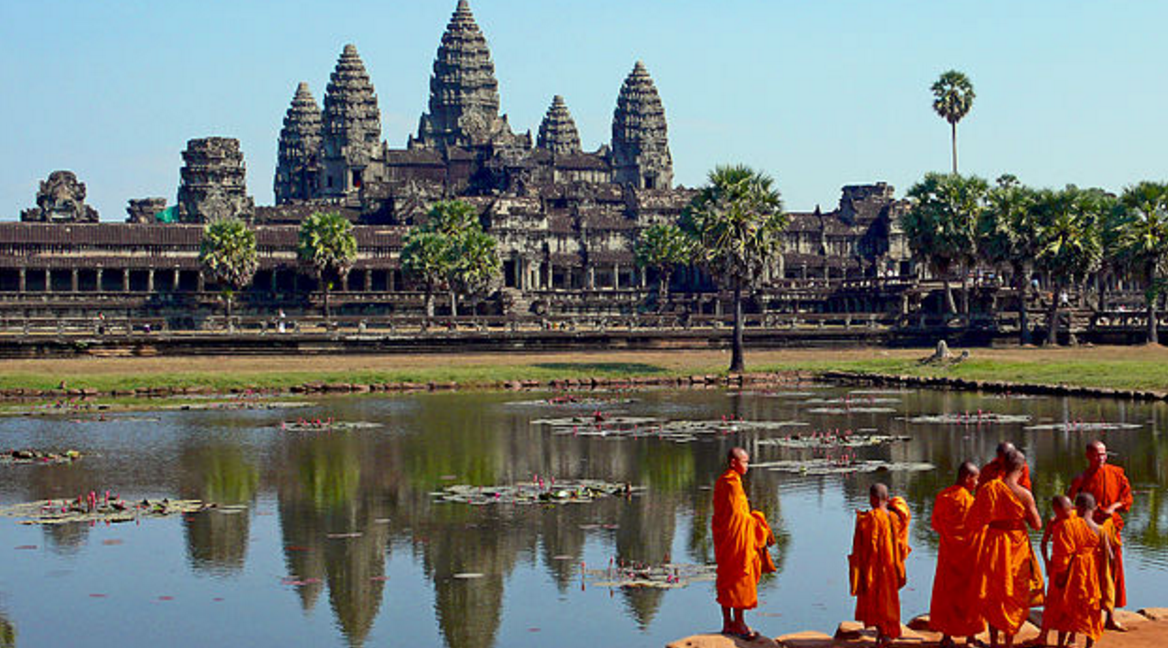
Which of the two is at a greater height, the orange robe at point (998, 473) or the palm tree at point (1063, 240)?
the palm tree at point (1063, 240)

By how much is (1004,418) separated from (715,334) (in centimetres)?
3940

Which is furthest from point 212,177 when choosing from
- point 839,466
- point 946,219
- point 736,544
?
point 736,544

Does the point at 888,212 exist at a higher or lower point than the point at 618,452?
higher

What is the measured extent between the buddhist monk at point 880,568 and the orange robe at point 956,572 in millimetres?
432

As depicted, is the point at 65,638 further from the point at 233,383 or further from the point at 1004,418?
the point at 233,383

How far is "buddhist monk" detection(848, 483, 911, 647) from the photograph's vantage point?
18484 mm

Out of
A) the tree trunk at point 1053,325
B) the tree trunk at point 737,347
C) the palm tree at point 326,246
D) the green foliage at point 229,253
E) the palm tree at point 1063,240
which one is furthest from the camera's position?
the palm tree at point 326,246

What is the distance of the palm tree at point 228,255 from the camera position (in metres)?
120

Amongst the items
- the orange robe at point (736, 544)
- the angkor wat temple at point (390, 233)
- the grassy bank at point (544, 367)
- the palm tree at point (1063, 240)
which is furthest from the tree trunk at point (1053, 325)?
the orange robe at point (736, 544)

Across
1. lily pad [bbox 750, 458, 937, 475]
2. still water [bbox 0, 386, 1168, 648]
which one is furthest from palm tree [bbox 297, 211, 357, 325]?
lily pad [bbox 750, 458, 937, 475]

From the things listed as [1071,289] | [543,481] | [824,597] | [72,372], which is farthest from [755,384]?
[1071,289]

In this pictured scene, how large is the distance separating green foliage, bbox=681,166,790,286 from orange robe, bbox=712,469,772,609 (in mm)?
50644

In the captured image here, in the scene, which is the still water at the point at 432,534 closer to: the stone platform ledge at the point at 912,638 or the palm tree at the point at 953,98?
the stone platform ledge at the point at 912,638

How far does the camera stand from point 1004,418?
4694 centimetres
